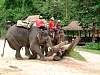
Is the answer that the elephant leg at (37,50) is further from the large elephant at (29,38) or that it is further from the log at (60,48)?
the log at (60,48)

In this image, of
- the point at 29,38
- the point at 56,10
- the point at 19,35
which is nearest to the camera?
the point at 29,38

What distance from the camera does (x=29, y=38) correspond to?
21.6 metres

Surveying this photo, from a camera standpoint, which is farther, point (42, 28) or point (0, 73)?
point (42, 28)

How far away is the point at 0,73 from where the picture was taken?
14680 mm

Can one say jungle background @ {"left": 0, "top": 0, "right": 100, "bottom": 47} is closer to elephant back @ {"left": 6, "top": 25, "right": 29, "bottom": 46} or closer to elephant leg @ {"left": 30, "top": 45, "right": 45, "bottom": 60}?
elephant back @ {"left": 6, "top": 25, "right": 29, "bottom": 46}

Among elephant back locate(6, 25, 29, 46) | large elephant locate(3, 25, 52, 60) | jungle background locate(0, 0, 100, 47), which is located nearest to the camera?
large elephant locate(3, 25, 52, 60)

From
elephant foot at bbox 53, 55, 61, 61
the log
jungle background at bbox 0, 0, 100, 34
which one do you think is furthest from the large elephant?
jungle background at bbox 0, 0, 100, 34

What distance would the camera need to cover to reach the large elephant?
2114cm

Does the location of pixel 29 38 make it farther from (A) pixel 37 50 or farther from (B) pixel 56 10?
(B) pixel 56 10

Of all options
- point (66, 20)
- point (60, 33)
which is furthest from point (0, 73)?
point (66, 20)

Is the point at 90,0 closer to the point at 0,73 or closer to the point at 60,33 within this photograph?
the point at 60,33

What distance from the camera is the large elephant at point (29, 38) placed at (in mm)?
21141

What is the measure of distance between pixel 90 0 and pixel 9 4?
81.2ft

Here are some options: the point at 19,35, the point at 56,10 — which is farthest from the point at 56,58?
the point at 56,10
